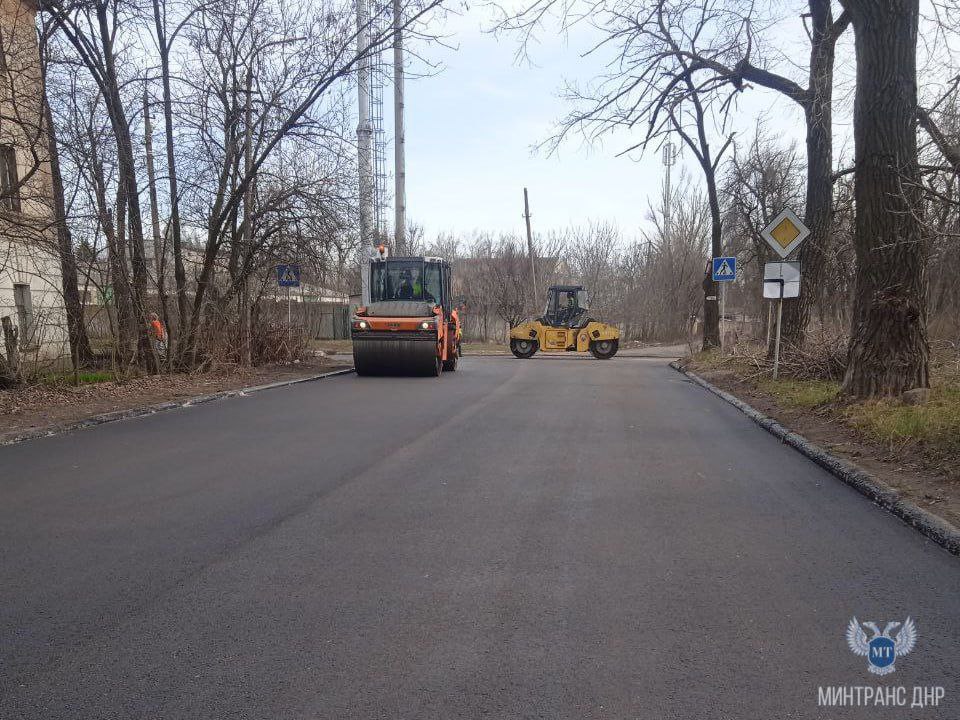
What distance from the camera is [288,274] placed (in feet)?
55.1

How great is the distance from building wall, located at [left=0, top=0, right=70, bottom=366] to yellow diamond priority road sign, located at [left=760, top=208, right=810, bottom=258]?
1194 cm

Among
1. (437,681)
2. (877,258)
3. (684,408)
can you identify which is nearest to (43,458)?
(437,681)

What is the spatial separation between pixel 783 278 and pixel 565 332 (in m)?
14.5

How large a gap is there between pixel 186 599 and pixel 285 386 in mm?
11643

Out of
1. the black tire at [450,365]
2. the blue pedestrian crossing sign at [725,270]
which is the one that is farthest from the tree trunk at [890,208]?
the black tire at [450,365]

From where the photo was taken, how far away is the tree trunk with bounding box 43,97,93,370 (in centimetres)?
1235

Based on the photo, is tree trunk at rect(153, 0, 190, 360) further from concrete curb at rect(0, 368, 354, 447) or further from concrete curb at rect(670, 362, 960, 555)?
concrete curb at rect(670, 362, 960, 555)

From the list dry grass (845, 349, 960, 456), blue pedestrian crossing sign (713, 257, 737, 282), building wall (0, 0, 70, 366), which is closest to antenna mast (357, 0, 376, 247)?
building wall (0, 0, 70, 366)

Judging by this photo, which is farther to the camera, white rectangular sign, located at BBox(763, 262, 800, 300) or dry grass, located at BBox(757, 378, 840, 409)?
white rectangular sign, located at BBox(763, 262, 800, 300)

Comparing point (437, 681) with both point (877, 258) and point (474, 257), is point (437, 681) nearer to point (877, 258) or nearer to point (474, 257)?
point (877, 258)

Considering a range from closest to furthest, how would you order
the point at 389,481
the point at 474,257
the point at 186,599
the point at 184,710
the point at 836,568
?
the point at 184,710, the point at 186,599, the point at 836,568, the point at 389,481, the point at 474,257

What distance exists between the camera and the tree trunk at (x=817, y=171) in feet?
43.4

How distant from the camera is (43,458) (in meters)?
7.54

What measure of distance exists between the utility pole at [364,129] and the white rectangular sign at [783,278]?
8.58 m
